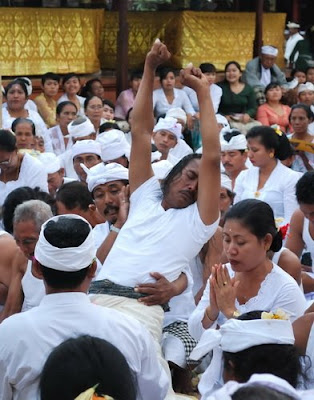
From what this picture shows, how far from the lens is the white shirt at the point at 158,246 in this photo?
428cm

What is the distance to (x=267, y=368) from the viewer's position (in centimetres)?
285

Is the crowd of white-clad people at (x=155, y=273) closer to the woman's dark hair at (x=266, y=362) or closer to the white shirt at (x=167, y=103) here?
the woman's dark hair at (x=266, y=362)

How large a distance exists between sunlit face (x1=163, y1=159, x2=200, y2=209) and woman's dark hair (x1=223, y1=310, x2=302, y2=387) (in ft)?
4.98

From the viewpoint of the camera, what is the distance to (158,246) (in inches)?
169

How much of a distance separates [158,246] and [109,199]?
111cm

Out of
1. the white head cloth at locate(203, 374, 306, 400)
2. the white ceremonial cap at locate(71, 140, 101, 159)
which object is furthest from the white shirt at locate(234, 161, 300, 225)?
the white head cloth at locate(203, 374, 306, 400)

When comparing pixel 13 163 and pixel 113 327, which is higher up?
pixel 113 327

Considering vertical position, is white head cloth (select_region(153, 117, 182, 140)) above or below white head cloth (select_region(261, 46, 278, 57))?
above

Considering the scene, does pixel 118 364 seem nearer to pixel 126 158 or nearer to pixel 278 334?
pixel 278 334

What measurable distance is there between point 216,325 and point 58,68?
9.79m

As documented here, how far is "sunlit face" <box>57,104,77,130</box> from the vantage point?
1031cm

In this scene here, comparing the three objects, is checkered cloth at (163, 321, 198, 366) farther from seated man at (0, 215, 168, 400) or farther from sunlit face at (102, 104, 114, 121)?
sunlit face at (102, 104, 114, 121)

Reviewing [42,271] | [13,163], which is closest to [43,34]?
[13,163]

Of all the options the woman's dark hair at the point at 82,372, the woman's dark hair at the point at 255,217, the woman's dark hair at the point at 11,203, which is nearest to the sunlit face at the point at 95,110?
the woman's dark hair at the point at 11,203
